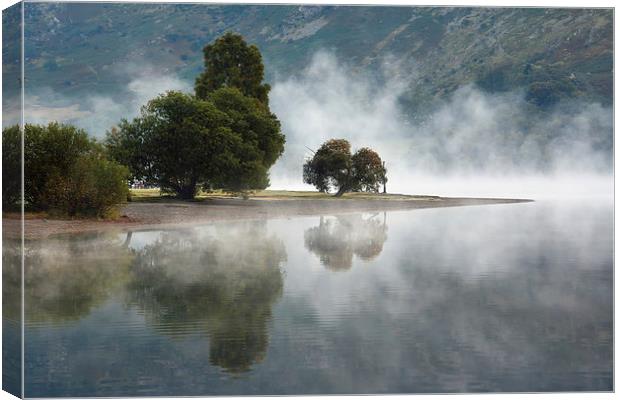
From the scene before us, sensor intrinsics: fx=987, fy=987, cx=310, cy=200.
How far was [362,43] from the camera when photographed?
10.9m

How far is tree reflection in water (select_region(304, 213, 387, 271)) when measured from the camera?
1120 centimetres

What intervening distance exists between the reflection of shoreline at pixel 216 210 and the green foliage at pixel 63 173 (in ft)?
0.77

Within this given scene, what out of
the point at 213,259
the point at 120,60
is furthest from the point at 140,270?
the point at 120,60

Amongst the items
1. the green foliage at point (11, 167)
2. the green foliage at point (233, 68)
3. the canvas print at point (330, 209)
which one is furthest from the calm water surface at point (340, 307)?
the green foliage at point (233, 68)

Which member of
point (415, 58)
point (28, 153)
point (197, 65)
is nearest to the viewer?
point (28, 153)

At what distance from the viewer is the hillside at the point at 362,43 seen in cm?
982

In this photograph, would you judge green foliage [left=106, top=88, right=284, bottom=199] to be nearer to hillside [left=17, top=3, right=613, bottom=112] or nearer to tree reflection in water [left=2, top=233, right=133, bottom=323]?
hillside [left=17, top=3, right=613, bottom=112]

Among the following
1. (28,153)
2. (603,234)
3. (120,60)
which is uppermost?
(120,60)

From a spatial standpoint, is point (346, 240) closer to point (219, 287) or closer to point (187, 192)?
point (219, 287)

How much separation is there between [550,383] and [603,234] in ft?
9.09

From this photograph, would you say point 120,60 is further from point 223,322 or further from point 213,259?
point 223,322

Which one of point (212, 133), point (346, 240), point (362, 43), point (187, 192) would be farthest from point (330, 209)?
point (212, 133)

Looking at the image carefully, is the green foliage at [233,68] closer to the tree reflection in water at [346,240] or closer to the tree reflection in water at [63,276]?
the tree reflection in water at [346,240]

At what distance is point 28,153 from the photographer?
10641 millimetres
